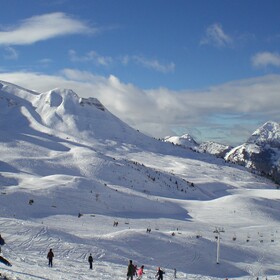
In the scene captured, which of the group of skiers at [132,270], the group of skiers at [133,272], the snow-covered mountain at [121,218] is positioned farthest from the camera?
the snow-covered mountain at [121,218]

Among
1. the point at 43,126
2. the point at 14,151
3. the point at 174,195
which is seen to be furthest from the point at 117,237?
the point at 43,126

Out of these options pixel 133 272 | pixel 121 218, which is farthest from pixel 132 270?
pixel 121 218

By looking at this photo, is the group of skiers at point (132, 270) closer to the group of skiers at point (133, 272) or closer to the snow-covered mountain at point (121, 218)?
the group of skiers at point (133, 272)

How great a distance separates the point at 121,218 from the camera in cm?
5188

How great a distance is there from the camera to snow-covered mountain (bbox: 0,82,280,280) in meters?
31.8

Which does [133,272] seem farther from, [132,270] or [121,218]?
[121,218]

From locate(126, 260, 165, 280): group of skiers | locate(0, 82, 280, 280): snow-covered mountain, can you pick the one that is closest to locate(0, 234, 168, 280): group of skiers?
locate(126, 260, 165, 280): group of skiers

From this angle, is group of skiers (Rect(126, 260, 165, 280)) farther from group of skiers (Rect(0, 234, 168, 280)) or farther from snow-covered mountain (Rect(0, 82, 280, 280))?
snow-covered mountain (Rect(0, 82, 280, 280))

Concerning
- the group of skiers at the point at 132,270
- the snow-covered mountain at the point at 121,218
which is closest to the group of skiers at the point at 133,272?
the group of skiers at the point at 132,270

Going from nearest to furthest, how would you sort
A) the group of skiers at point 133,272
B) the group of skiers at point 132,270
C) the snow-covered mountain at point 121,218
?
the group of skiers at point 132,270 < the group of skiers at point 133,272 < the snow-covered mountain at point 121,218

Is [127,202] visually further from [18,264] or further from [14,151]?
[14,151]

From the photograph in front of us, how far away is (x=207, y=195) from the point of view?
85.4 meters

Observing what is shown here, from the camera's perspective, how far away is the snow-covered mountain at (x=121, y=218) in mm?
31812

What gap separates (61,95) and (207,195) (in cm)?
11886
